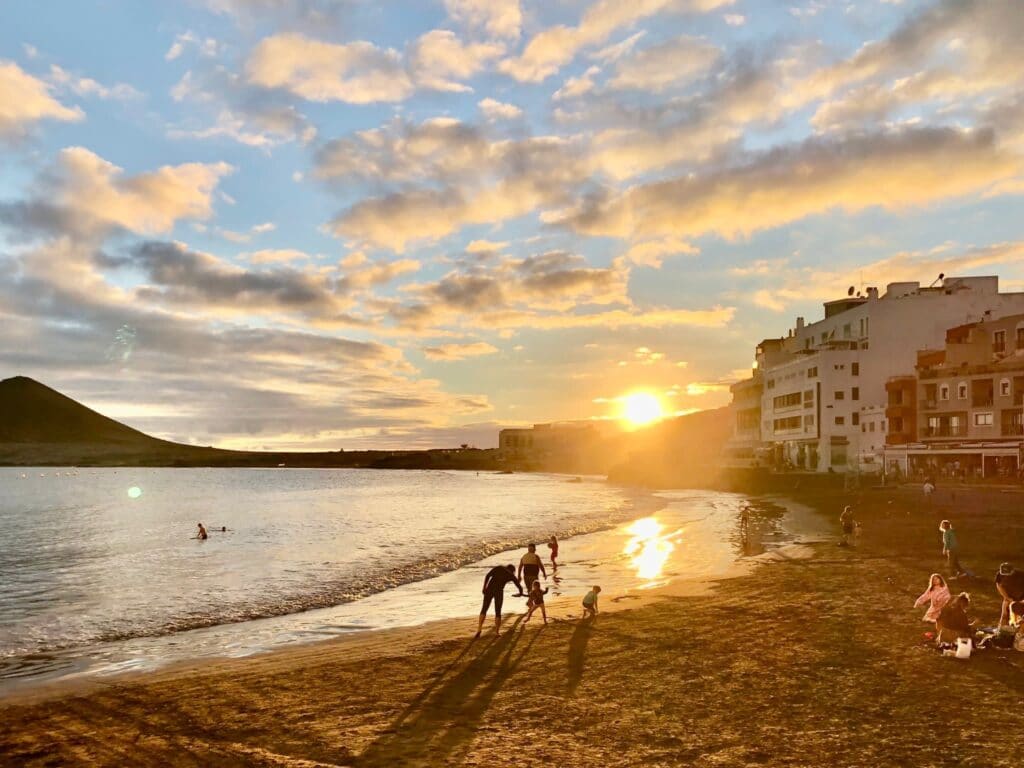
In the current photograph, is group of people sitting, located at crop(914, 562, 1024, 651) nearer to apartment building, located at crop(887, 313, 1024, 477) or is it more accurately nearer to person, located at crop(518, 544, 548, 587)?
person, located at crop(518, 544, 548, 587)

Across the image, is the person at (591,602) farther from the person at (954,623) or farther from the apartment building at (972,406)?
the apartment building at (972,406)

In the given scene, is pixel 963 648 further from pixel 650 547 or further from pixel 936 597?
pixel 650 547

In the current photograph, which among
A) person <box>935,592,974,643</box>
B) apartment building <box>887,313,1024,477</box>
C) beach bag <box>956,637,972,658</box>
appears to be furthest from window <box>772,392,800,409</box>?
beach bag <box>956,637,972,658</box>

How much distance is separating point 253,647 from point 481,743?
428 inches

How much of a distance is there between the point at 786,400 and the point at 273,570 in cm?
7986

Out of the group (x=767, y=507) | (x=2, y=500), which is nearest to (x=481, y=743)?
(x=767, y=507)

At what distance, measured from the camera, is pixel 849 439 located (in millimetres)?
87062

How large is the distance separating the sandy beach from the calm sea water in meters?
3.99

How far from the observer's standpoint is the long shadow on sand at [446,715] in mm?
10773

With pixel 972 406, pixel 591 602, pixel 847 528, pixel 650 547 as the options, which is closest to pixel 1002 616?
pixel 591 602

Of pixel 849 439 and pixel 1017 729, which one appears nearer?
pixel 1017 729

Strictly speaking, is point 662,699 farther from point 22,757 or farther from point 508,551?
point 508,551

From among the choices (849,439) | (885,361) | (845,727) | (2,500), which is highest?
(885,361)

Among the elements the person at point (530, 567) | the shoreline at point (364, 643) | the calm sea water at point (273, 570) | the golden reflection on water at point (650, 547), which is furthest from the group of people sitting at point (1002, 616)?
the golden reflection on water at point (650, 547)
